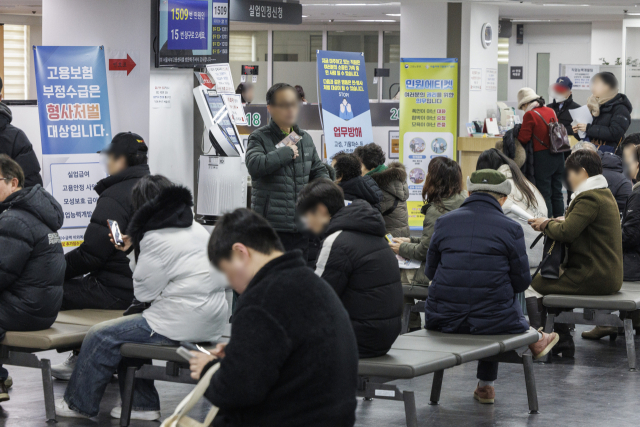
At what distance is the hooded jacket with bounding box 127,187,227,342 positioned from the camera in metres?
3.78

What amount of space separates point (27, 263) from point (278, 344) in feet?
7.68

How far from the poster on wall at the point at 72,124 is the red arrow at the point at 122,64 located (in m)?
0.39

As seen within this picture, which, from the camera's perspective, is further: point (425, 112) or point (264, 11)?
point (425, 112)

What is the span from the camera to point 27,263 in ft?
13.3

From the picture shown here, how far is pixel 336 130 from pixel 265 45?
10.1 metres

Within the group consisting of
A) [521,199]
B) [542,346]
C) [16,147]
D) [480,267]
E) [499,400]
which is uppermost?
[16,147]

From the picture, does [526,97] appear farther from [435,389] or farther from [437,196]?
[435,389]

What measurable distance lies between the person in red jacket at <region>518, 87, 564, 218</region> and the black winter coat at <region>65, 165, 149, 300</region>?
5.14 metres

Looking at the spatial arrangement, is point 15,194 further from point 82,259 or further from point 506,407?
point 506,407

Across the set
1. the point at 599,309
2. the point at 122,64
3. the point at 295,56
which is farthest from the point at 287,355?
the point at 295,56

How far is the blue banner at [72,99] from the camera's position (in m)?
5.64

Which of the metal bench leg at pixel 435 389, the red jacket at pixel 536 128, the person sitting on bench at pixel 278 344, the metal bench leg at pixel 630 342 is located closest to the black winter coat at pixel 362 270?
the metal bench leg at pixel 435 389

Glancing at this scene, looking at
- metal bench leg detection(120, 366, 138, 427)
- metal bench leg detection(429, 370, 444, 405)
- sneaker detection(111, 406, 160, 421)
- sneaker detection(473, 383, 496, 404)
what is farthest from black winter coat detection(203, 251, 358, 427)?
sneaker detection(473, 383, 496, 404)

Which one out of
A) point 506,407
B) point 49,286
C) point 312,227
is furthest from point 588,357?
point 49,286
